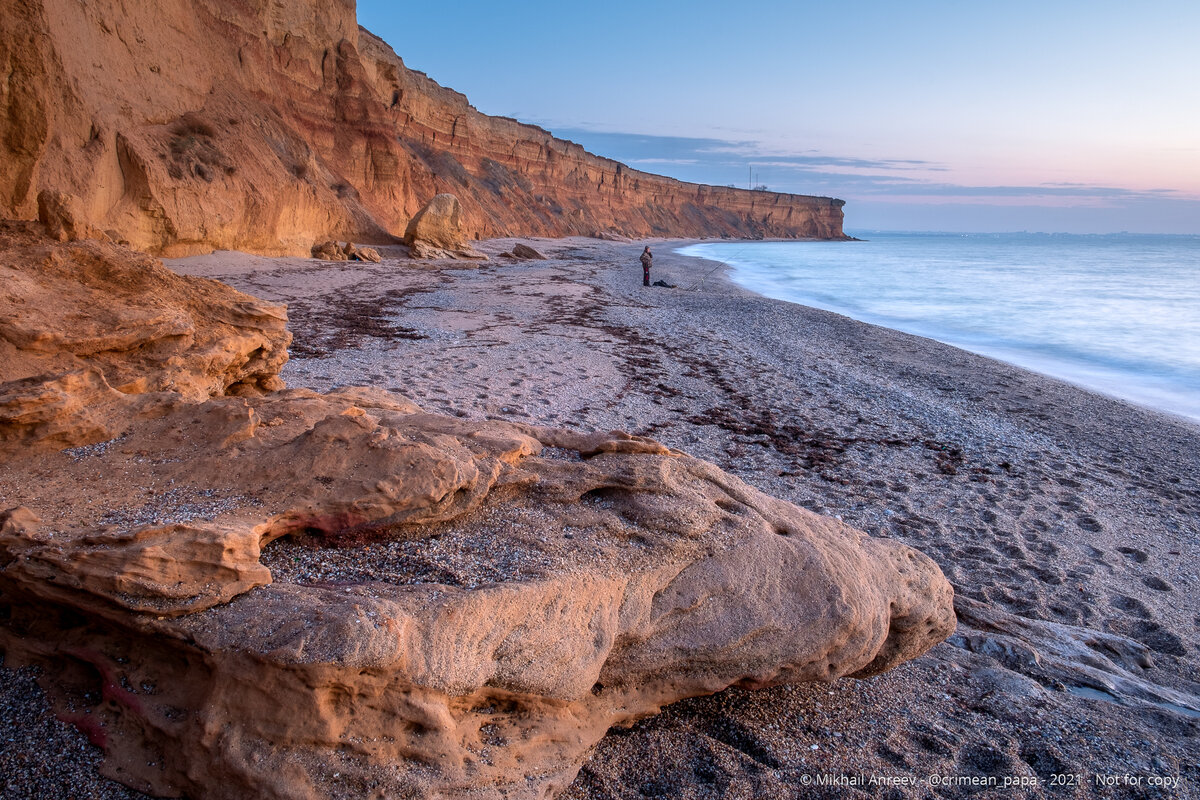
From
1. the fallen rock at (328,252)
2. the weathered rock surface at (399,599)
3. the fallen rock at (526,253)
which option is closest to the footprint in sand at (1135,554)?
the weathered rock surface at (399,599)

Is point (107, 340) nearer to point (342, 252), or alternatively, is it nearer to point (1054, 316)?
A: point (342, 252)

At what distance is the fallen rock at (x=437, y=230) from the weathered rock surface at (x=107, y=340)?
17.4 m

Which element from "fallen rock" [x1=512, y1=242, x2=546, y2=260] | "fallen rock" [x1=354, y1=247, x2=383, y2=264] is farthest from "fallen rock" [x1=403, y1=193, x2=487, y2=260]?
"fallen rock" [x1=512, y1=242, x2=546, y2=260]

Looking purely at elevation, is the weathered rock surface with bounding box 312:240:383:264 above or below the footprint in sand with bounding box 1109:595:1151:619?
above

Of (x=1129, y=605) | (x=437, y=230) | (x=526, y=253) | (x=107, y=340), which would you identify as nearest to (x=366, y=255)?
(x=437, y=230)

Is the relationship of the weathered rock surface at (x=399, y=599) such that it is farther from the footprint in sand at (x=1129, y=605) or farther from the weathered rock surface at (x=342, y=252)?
the weathered rock surface at (x=342, y=252)

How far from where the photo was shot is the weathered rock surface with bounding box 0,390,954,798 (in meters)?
1.87

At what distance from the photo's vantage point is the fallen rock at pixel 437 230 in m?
21.2

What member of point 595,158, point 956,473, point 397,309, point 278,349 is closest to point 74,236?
point 278,349

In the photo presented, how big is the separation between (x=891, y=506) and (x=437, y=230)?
1928 centimetres

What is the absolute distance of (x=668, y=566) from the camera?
257 cm

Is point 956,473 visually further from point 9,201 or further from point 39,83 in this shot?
point 39,83

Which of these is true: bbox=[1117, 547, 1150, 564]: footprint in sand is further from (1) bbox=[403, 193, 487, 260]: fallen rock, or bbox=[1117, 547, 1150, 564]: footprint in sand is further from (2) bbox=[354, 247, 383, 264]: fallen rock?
(1) bbox=[403, 193, 487, 260]: fallen rock

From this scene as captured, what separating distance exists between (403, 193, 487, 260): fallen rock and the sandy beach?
7.18m
